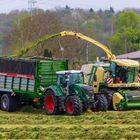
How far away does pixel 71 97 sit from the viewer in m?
23.3

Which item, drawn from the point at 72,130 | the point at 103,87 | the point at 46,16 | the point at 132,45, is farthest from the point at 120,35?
the point at 72,130

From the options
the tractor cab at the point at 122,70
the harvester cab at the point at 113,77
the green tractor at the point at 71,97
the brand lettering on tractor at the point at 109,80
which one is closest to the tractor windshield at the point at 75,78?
the green tractor at the point at 71,97

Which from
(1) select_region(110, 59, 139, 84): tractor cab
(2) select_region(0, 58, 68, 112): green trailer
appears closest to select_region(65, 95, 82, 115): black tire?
(2) select_region(0, 58, 68, 112): green trailer

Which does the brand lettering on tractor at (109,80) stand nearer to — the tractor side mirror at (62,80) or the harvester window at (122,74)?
the harvester window at (122,74)

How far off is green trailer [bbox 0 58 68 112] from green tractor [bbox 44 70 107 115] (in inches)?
34.7

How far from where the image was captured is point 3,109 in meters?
27.3

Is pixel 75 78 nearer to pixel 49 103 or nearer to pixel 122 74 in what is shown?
pixel 49 103

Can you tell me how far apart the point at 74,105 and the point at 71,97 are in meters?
0.43

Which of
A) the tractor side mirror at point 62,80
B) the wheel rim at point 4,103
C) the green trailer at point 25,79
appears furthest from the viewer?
the wheel rim at point 4,103

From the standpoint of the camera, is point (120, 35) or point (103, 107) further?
point (120, 35)

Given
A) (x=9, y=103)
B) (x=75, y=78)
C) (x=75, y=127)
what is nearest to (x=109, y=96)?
(x=75, y=78)

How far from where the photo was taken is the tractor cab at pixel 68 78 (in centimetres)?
2420

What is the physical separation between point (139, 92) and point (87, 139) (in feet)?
36.7

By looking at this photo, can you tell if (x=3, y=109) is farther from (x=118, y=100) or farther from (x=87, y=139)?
(x=87, y=139)
